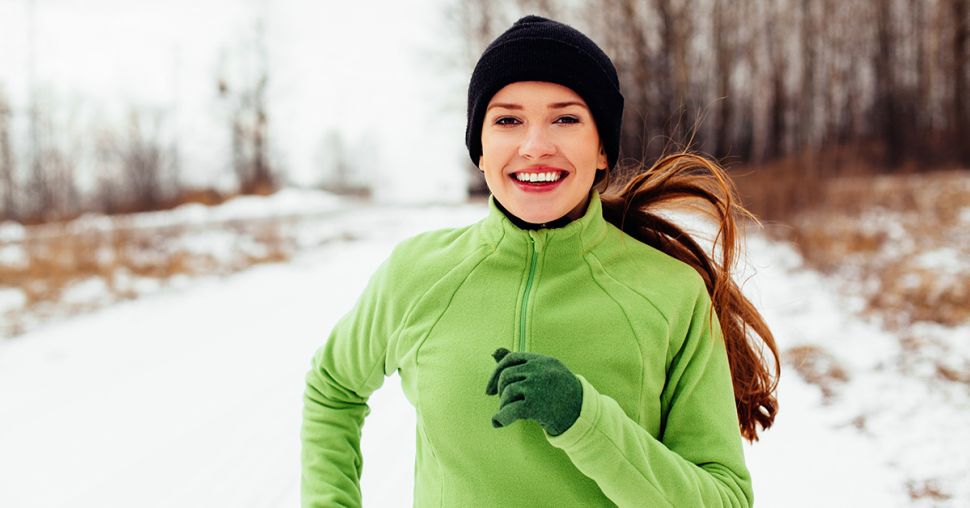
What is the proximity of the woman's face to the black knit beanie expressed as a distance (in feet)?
0.06

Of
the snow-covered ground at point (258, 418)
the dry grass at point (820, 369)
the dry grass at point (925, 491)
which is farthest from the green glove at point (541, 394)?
the dry grass at point (820, 369)

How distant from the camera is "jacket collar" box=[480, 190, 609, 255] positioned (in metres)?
1.36

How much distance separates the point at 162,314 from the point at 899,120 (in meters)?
23.5

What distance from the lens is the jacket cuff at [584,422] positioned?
1.06 m

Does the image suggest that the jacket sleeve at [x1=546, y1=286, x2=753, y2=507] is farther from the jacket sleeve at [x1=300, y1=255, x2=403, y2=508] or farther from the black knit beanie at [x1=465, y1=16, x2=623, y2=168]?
the jacket sleeve at [x1=300, y1=255, x2=403, y2=508]

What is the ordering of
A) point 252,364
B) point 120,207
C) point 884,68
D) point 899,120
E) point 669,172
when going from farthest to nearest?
point 884,68
point 899,120
point 120,207
point 252,364
point 669,172

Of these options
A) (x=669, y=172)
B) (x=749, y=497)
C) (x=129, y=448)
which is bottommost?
(x=129, y=448)

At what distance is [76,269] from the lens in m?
9.85

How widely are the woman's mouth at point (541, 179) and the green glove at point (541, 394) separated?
359 millimetres

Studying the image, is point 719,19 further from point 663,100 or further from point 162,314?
point 162,314

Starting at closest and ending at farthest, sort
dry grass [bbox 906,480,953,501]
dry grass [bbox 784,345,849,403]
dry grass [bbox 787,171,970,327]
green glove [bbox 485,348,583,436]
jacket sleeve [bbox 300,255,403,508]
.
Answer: green glove [bbox 485,348,583,436] < jacket sleeve [bbox 300,255,403,508] < dry grass [bbox 906,480,953,501] < dry grass [bbox 784,345,849,403] < dry grass [bbox 787,171,970,327]

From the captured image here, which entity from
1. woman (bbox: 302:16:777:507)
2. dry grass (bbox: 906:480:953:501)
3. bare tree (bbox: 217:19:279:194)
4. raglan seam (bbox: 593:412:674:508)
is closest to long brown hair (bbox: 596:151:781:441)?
woman (bbox: 302:16:777:507)

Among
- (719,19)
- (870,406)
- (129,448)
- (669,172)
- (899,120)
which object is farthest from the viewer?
(899,120)

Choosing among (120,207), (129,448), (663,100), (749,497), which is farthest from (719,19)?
(749,497)
